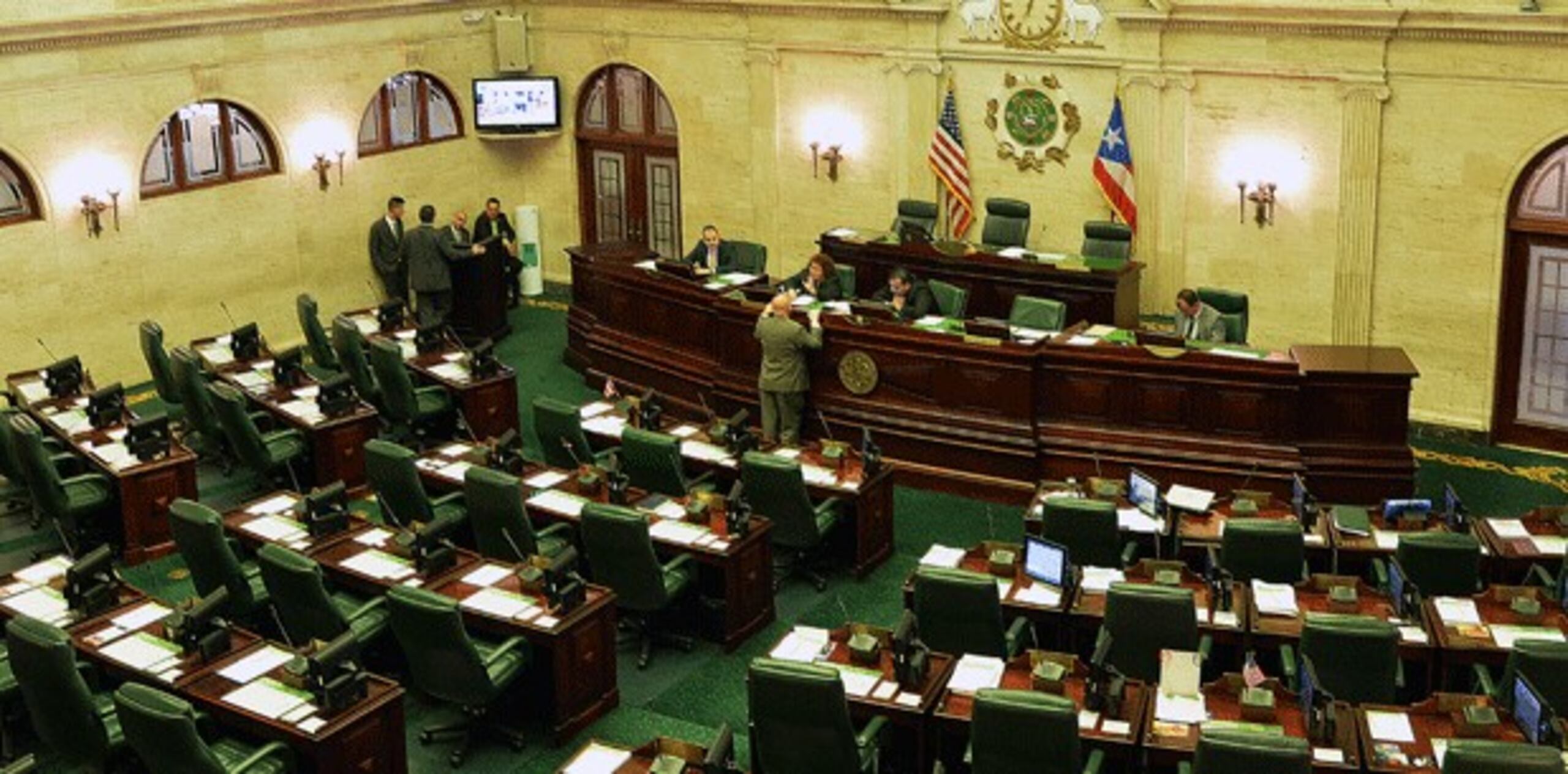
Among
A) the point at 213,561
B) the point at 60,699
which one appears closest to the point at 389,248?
the point at 213,561

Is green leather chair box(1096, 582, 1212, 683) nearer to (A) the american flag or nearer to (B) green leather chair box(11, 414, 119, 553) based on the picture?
(B) green leather chair box(11, 414, 119, 553)

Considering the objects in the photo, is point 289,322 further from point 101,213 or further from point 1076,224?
point 1076,224

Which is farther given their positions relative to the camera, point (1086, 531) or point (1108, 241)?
point (1108, 241)

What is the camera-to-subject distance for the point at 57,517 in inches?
553

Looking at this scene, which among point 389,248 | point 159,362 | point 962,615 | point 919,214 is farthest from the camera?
point 389,248

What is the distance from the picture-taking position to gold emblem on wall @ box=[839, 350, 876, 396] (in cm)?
1563

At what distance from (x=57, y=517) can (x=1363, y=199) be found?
11755 millimetres

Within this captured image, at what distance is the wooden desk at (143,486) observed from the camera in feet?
46.5

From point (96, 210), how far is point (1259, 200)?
1163 centimetres

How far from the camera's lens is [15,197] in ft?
58.8

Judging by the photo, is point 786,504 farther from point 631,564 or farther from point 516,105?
point 516,105

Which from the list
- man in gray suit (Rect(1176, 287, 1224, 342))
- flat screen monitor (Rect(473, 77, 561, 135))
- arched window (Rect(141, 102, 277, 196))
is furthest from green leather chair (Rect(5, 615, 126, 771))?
flat screen monitor (Rect(473, 77, 561, 135))

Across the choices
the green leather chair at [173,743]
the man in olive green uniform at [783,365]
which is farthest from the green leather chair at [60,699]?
the man in olive green uniform at [783,365]

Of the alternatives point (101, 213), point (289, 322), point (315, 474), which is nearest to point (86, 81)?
point (101, 213)
